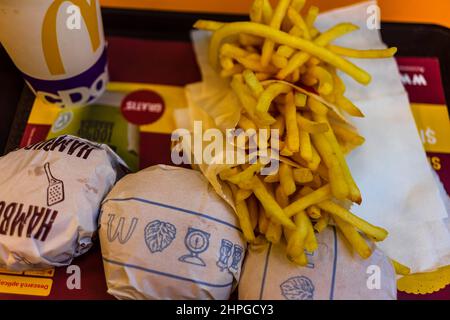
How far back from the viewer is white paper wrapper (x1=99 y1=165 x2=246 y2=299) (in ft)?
3.21

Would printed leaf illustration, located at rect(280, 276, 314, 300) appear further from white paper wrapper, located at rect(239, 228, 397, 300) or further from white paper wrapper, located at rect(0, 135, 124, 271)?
white paper wrapper, located at rect(0, 135, 124, 271)

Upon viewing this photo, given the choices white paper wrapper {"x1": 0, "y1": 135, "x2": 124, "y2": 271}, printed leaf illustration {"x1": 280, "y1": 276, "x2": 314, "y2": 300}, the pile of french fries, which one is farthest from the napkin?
white paper wrapper {"x1": 0, "y1": 135, "x2": 124, "y2": 271}

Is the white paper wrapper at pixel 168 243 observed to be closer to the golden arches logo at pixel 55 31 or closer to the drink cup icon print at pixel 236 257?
the drink cup icon print at pixel 236 257

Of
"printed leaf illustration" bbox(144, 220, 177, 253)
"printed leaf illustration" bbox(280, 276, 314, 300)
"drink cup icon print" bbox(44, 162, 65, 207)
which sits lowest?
"printed leaf illustration" bbox(280, 276, 314, 300)

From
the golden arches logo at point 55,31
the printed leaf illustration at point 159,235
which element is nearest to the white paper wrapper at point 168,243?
the printed leaf illustration at point 159,235

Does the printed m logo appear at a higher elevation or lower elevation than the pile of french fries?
lower

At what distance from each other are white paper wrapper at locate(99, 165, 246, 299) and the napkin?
0.87 ft

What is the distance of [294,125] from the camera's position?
3.41 ft

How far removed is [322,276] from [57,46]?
0.82 meters

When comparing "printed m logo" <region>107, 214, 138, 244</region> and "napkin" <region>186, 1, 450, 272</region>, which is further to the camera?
"napkin" <region>186, 1, 450, 272</region>

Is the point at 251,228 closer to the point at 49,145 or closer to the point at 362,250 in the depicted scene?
the point at 362,250

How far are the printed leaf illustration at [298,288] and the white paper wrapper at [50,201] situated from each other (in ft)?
1.42

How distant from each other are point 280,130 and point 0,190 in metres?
0.62

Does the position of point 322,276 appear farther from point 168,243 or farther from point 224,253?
point 168,243
